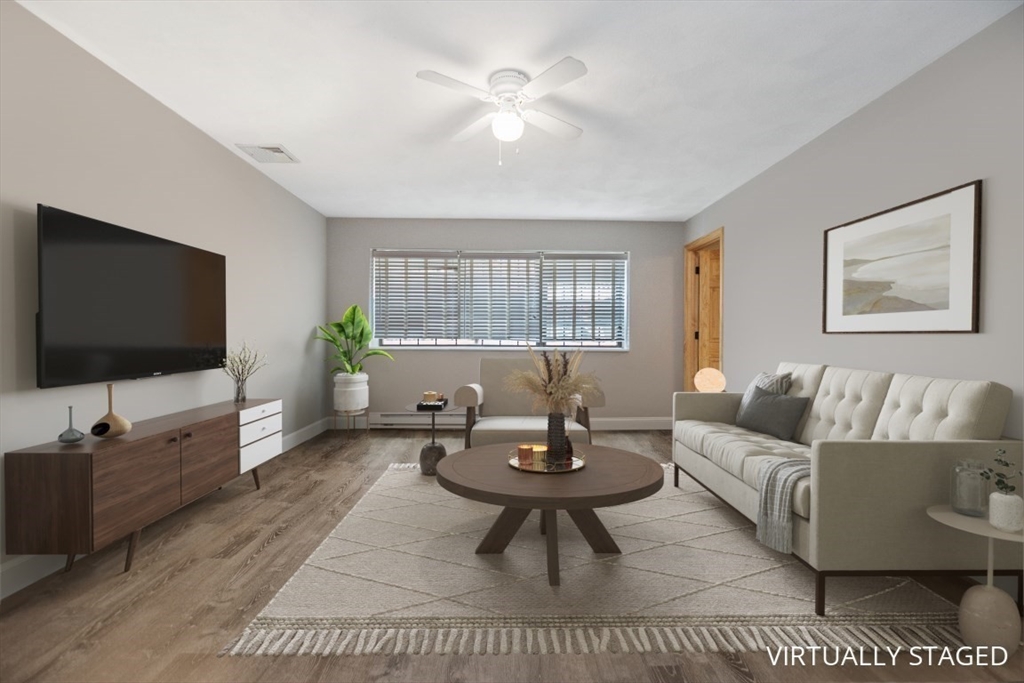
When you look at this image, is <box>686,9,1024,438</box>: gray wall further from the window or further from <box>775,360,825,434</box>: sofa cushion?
the window

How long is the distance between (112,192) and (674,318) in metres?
5.55

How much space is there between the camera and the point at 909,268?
292 cm

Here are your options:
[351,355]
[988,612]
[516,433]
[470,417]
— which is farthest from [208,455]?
[988,612]

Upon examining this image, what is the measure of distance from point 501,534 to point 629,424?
13.1 ft

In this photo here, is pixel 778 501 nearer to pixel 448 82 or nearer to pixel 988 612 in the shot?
pixel 988 612

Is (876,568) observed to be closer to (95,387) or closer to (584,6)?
(584,6)

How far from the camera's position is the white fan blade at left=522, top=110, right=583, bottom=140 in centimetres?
313

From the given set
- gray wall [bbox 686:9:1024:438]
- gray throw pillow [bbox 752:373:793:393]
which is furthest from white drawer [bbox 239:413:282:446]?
gray wall [bbox 686:9:1024:438]

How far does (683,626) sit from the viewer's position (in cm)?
206

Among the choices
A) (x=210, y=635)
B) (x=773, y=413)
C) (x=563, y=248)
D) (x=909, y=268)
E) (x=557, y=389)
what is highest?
(x=563, y=248)

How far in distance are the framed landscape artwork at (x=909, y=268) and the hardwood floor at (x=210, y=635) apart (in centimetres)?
158

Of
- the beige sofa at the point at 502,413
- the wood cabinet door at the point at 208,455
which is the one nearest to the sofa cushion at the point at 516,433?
the beige sofa at the point at 502,413

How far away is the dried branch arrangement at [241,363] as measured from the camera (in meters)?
3.98

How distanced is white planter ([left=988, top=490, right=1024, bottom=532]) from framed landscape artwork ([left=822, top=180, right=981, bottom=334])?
0.96 metres
